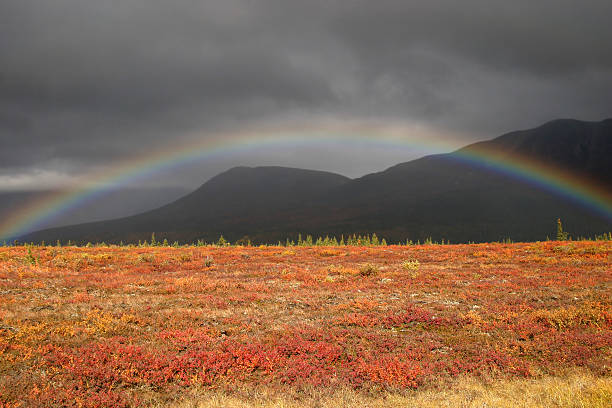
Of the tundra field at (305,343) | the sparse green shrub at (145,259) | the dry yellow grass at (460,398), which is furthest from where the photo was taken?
the sparse green shrub at (145,259)

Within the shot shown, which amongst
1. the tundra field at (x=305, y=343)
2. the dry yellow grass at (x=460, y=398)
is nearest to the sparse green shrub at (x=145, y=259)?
the tundra field at (x=305, y=343)

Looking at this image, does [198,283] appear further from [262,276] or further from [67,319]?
[67,319]

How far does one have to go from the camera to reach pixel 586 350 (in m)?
9.82

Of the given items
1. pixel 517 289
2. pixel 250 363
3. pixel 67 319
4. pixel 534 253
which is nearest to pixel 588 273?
pixel 517 289

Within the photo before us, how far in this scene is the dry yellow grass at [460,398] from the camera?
24.3ft

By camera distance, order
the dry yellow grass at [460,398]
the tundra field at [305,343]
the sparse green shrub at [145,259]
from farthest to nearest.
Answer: the sparse green shrub at [145,259]
the tundra field at [305,343]
the dry yellow grass at [460,398]

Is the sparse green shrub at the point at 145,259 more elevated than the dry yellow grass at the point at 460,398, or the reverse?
the sparse green shrub at the point at 145,259

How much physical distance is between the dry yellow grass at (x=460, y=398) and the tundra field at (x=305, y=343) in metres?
0.04

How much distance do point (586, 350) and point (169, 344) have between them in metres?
12.1

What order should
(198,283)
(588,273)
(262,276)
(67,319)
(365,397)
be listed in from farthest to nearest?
(262,276) < (588,273) < (198,283) < (67,319) < (365,397)

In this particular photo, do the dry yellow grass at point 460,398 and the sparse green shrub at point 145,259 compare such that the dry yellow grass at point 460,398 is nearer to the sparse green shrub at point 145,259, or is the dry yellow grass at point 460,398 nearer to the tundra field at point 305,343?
the tundra field at point 305,343

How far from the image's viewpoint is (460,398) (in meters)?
7.77

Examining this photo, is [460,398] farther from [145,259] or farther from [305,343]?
[145,259]

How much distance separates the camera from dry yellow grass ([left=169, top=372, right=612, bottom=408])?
741 cm
